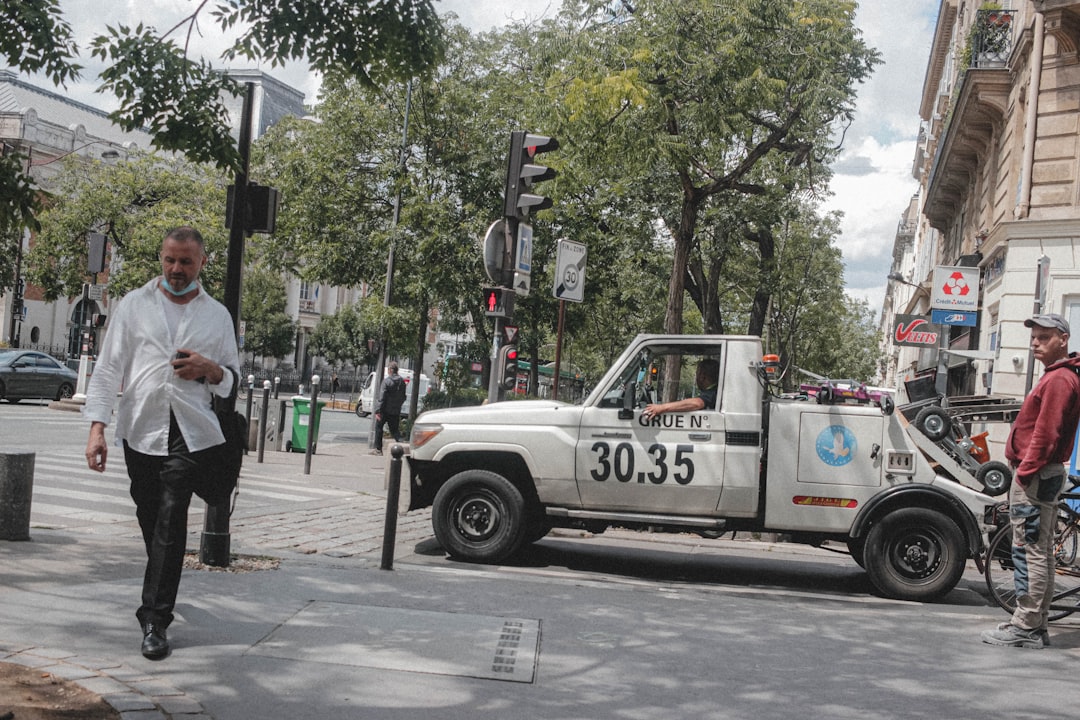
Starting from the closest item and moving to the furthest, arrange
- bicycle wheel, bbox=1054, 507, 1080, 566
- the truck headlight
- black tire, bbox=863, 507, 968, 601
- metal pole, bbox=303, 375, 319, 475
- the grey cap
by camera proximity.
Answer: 1. the grey cap
2. bicycle wheel, bbox=1054, 507, 1080, 566
3. black tire, bbox=863, 507, 968, 601
4. the truck headlight
5. metal pole, bbox=303, 375, 319, 475

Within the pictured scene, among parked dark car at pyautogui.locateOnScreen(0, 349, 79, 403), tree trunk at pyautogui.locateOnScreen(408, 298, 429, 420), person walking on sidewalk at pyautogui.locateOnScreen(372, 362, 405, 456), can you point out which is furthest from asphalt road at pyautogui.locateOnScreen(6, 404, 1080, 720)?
parked dark car at pyautogui.locateOnScreen(0, 349, 79, 403)

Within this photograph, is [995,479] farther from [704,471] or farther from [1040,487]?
[704,471]

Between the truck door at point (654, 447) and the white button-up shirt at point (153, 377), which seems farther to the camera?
the truck door at point (654, 447)

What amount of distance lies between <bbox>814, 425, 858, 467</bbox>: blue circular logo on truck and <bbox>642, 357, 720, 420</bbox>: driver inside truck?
0.89m

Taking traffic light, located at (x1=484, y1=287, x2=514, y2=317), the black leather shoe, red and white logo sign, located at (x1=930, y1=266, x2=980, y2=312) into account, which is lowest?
the black leather shoe

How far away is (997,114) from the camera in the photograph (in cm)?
2227

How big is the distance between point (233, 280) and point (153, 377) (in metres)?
2.44

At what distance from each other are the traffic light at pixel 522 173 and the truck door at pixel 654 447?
9.48 ft

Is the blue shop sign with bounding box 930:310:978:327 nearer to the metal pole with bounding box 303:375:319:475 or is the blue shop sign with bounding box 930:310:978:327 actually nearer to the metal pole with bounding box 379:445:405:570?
the metal pole with bounding box 303:375:319:475

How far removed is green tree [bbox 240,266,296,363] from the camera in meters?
65.2

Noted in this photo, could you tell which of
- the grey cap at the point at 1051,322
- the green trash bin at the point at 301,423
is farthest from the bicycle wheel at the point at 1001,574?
the green trash bin at the point at 301,423

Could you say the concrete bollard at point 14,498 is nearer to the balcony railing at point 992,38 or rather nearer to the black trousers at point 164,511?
the black trousers at point 164,511

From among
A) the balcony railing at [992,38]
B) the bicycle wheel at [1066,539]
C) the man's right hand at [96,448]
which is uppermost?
the balcony railing at [992,38]

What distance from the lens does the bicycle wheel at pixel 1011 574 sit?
713 cm
